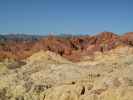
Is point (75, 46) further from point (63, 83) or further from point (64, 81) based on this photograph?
point (63, 83)

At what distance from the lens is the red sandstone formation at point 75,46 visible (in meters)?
45.7

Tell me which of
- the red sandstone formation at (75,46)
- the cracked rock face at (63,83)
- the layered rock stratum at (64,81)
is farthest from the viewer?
the red sandstone formation at (75,46)

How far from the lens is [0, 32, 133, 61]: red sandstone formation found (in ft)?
150

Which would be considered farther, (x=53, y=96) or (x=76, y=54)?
(x=76, y=54)

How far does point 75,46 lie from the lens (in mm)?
53000

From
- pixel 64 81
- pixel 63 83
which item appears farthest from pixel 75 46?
pixel 63 83

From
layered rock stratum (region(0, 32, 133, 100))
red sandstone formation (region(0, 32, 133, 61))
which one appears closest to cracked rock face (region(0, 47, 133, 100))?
layered rock stratum (region(0, 32, 133, 100))

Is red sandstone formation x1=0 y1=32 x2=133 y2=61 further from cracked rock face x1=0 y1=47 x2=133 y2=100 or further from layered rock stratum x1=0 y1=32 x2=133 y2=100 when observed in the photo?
cracked rock face x1=0 y1=47 x2=133 y2=100

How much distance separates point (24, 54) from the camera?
44.5 metres

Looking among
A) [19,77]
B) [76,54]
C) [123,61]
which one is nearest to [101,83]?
[19,77]

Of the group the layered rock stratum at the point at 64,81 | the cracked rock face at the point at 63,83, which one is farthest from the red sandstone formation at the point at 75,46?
the cracked rock face at the point at 63,83

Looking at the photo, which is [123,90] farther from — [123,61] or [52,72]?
[123,61]

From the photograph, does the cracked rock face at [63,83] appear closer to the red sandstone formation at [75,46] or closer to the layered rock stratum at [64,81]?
the layered rock stratum at [64,81]

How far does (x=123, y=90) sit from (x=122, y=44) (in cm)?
3046
